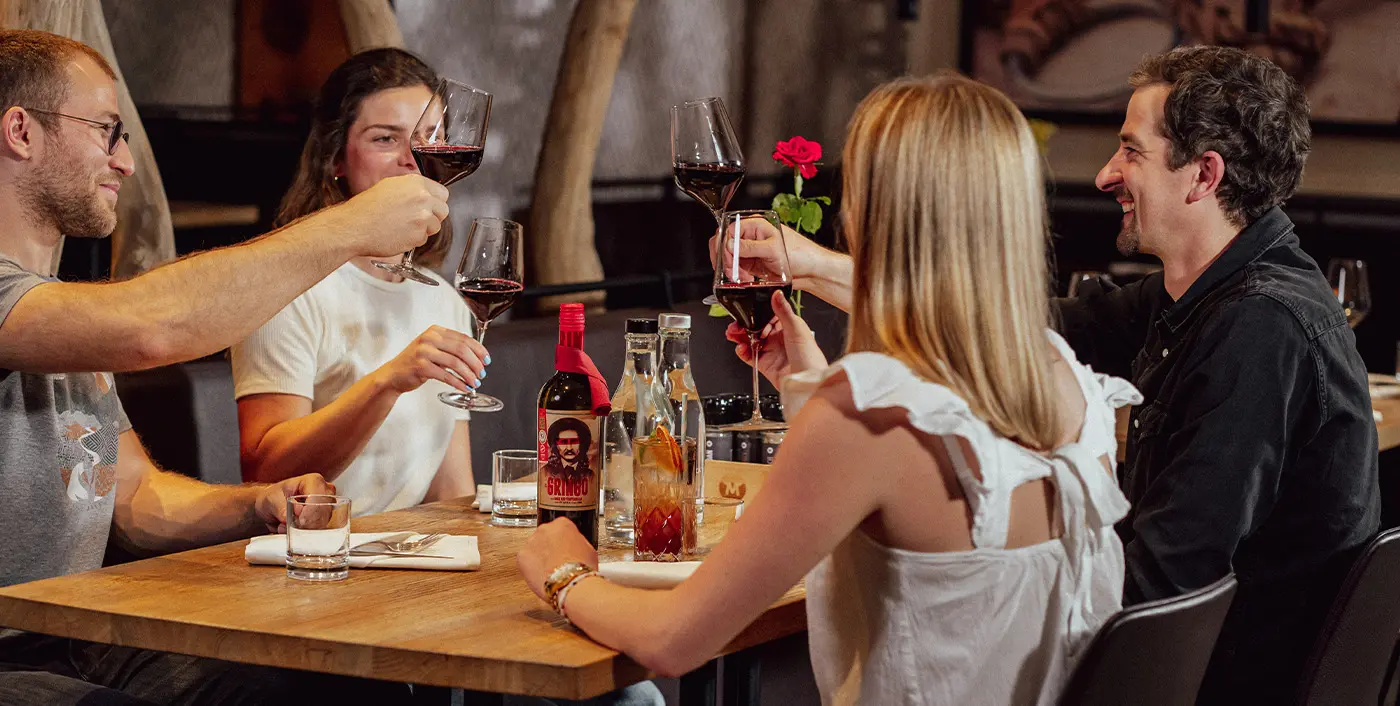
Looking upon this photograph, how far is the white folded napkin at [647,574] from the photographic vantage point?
1.54 metres

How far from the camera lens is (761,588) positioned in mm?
1354

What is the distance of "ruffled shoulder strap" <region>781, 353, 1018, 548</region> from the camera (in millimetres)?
1337

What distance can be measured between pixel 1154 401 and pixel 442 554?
104 cm

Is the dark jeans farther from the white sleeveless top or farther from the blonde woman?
the white sleeveless top

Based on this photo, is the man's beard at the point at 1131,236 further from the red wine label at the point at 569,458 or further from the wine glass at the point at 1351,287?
the wine glass at the point at 1351,287

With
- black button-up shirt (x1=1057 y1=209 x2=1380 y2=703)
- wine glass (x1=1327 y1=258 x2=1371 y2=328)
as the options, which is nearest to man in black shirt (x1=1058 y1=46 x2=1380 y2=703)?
black button-up shirt (x1=1057 y1=209 x2=1380 y2=703)

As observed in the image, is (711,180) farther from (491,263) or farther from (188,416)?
(188,416)

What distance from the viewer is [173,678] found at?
192cm

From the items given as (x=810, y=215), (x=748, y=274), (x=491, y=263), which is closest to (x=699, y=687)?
(x=748, y=274)

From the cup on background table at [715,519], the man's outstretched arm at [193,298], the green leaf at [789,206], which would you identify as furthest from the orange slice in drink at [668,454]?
the green leaf at [789,206]

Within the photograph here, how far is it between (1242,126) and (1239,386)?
477mm

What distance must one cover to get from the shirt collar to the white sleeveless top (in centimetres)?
72

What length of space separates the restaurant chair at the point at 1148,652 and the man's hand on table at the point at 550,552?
527 millimetres

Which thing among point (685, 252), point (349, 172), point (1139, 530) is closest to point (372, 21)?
point (349, 172)
